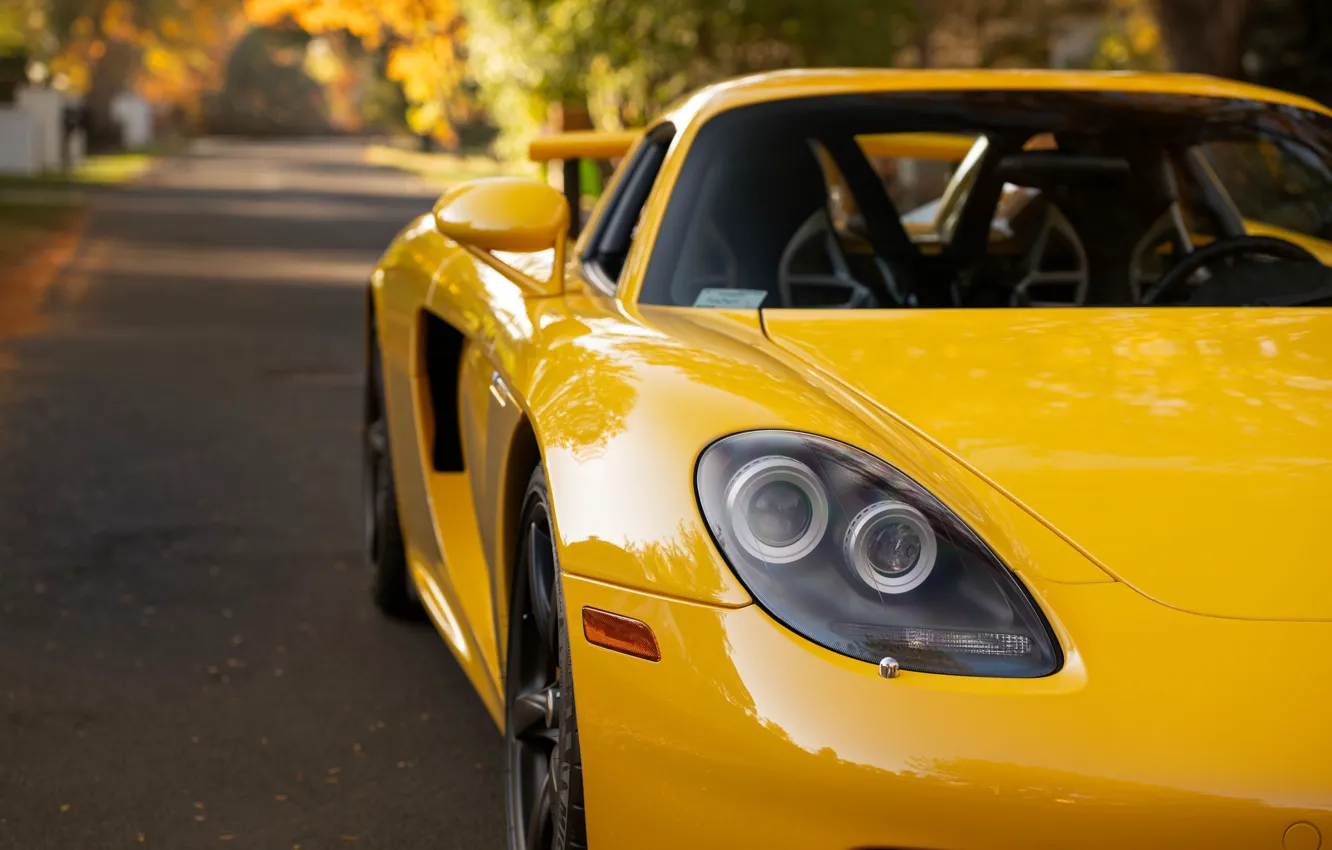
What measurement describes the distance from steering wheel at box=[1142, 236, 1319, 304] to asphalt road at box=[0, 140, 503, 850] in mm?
1679

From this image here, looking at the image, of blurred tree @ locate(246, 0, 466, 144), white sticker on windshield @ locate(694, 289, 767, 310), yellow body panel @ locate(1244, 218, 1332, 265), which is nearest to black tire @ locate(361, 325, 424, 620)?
white sticker on windshield @ locate(694, 289, 767, 310)

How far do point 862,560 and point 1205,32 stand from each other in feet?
41.4

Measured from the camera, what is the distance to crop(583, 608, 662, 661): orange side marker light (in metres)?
2.34

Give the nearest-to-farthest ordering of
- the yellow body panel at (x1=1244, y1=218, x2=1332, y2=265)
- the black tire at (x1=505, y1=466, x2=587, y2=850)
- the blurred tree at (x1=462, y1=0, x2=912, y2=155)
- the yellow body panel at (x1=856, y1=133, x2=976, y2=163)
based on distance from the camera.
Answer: the black tire at (x1=505, y1=466, x2=587, y2=850) → the yellow body panel at (x1=1244, y1=218, x2=1332, y2=265) → the yellow body panel at (x1=856, y1=133, x2=976, y2=163) → the blurred tree at (x1=462, y1=0, x2=912, y2=155)

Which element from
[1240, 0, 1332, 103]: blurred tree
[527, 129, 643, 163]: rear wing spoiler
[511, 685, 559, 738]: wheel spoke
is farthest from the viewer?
[1240, 0, 1332, 103]: blurred tree

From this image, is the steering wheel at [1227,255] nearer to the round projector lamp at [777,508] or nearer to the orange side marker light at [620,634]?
the round projector lamp at [777,508]

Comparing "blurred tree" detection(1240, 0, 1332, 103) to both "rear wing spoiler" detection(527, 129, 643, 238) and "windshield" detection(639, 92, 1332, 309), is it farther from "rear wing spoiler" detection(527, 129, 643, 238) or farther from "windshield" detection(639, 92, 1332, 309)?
"windshield" detection(639, 92, 1332, 309)

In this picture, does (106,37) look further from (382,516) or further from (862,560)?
(862,560)

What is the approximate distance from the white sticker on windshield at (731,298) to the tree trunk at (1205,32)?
444 inches

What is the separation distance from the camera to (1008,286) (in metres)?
4.22

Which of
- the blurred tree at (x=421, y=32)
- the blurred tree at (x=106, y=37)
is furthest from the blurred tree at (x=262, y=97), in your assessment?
the blurred tree at (x=421, y=32)


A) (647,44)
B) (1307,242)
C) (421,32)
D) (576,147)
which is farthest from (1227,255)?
(421,32)

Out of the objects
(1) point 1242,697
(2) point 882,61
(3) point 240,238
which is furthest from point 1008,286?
(2) point 882,61

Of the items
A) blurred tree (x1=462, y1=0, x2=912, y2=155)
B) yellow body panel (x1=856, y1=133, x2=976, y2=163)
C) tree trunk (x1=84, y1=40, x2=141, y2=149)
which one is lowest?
tree trunk (x1=84, y1=40, x2=141, y2=149)
